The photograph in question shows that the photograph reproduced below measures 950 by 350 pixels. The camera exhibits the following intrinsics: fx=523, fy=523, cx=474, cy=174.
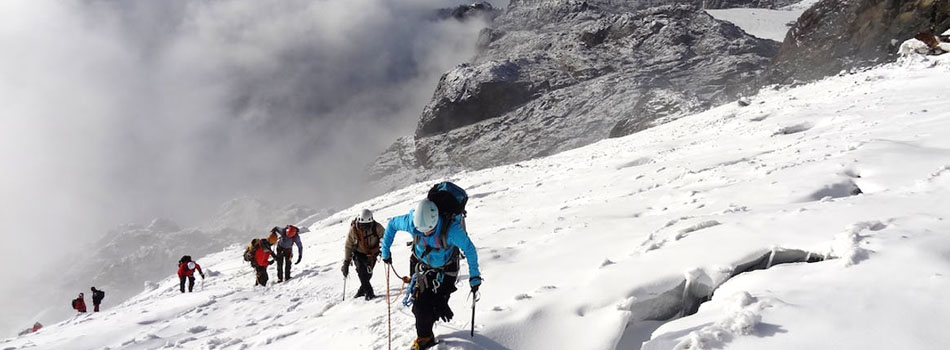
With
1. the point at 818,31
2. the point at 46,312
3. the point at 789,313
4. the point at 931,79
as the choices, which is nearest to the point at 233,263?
the point at 789,313

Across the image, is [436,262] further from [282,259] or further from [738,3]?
[738,3]

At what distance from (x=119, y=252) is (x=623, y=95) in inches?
6059

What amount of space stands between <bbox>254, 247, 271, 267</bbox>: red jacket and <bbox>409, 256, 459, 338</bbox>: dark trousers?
973cm

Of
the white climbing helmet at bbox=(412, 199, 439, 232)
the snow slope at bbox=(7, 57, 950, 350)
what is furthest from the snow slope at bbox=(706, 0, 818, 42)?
the white climbing helmet at bbox=(412, 199, 439, 232)

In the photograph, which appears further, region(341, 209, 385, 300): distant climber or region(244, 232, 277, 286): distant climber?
region(244, 232, 277, 286): distant climber

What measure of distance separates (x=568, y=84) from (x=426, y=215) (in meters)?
107

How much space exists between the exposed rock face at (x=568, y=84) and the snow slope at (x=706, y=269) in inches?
2401

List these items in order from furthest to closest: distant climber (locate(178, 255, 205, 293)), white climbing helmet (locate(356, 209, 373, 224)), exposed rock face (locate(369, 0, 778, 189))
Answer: exposed rock face (locate(369, 0, 778, 189)) < distant climber (locate(178, 255, 205, 293)) < white climbing helmet (locate(356, 209, 373, 224))

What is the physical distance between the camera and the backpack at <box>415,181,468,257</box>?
16.2 ft

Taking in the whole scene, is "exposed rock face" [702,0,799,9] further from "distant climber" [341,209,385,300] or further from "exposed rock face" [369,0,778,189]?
"distant climber" [341,209,385,300]

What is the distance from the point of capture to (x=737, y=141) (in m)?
17.2

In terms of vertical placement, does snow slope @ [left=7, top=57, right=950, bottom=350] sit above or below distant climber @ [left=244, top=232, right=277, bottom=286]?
below

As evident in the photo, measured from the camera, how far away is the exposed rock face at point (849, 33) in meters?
31.6

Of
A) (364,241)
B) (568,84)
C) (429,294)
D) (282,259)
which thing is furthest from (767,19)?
(429,294)
